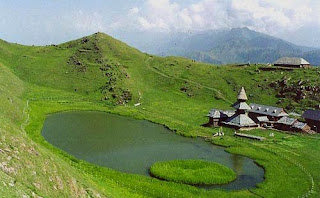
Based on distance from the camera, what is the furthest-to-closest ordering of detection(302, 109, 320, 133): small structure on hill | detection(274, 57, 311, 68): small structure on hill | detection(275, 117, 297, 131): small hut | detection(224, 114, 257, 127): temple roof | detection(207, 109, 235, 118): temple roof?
detection(274, 57, 311, 68): small structure on hill, detection(207, 109, 235, 118): temple roof, detection(275, 117, 297, 131): small hut, detection(302, 109, 320, 133): small structure on hill, detection(224, 114, 257, 127): temple roof

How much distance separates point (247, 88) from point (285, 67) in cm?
2823

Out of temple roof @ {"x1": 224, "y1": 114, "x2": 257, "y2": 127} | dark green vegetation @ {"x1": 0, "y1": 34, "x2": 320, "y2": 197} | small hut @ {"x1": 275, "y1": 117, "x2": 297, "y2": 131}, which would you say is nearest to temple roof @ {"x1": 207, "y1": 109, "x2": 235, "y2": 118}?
temple roof @ {"x1": 224, "y1": 114, "x2": 257, "y2": 127}

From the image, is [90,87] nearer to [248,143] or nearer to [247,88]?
[247,88]

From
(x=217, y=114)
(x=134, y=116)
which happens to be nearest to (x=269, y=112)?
(x=217, y=114)

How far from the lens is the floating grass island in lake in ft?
226

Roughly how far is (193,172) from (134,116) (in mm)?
61422

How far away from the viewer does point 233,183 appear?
68.8 meters

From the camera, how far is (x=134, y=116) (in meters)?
131

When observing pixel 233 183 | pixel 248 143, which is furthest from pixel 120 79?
pixel 233 183

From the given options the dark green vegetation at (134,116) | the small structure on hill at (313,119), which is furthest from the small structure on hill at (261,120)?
the dark green vegetation at (134,116)

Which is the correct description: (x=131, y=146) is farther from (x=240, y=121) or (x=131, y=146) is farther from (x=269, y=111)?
(x=269, y=111)

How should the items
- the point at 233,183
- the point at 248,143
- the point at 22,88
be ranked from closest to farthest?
the point at 233,183 → the point at 248,143 → the point at 22,88

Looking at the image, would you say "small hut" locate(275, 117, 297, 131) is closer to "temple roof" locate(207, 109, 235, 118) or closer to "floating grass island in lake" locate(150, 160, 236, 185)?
"temple roof" locate(207, 109, 235, 118)

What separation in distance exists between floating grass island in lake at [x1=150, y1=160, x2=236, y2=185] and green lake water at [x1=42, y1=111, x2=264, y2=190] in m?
2.05
